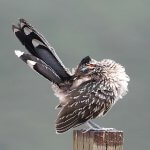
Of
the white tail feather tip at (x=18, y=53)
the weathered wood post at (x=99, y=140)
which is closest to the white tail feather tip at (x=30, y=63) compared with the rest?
the white tail feather tip at (x=18, y=53)

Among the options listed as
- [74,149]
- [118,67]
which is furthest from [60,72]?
[74,149]

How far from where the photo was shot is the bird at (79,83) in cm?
746

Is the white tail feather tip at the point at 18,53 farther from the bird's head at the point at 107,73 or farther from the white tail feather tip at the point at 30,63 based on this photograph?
the bird's head at the point at 107,73

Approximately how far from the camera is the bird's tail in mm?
7961

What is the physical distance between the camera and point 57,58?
8.16m

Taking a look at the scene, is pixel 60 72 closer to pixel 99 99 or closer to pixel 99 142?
pixel 99 99

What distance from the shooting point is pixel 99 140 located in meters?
6.53

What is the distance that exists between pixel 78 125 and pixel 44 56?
121 centimetres

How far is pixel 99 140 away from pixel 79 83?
1.35 metres

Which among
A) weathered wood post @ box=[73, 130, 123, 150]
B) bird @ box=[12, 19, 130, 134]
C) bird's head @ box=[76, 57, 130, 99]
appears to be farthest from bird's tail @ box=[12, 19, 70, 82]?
weathered wood post @ box=[73, 130, 123, 150]

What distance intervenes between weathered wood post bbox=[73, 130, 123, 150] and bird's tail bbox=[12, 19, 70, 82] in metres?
1.47

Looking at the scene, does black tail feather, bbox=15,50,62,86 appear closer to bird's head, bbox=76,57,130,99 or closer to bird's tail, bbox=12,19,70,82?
bird's tail, bbox=12,19,70,82

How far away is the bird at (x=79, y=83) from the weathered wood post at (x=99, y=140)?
2.40 ft

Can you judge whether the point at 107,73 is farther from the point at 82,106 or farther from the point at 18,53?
the point at 18,53
